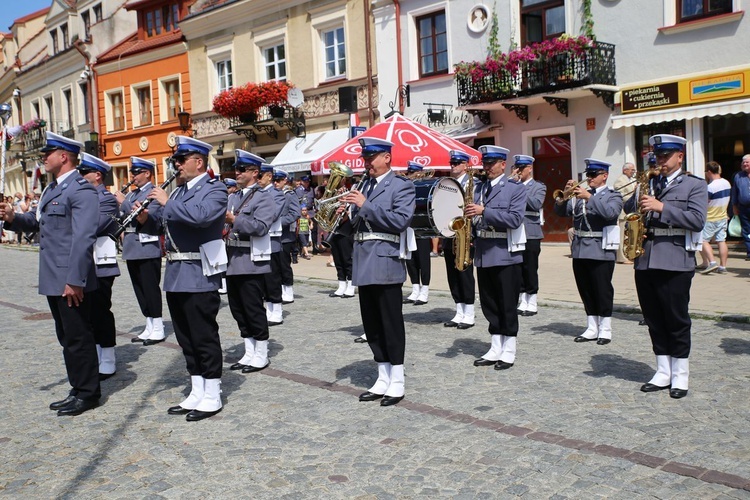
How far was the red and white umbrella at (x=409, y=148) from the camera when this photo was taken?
13.8m

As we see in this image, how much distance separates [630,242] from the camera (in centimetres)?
632

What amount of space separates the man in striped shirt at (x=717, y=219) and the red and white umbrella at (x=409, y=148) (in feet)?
12.7

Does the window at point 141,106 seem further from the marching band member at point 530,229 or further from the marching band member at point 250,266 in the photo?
the marching band member at point 250,266

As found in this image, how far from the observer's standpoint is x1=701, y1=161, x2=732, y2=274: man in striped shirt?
12.6 metres

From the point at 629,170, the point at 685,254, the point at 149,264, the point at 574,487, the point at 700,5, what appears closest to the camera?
the point at 574,487

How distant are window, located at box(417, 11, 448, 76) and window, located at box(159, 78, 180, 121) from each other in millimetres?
11788

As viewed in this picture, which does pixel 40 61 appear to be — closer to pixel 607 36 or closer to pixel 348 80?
pixel 348 80

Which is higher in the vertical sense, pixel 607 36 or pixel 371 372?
pixel 607 36

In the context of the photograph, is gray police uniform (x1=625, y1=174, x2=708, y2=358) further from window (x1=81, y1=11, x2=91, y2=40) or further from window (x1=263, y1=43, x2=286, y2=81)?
window (x1=81, y1=11, x2=91, y2=40)

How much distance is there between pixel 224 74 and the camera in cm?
2666

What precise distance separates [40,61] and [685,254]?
3827 cm

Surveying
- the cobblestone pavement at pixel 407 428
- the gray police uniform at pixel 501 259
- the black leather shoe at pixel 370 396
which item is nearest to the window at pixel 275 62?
the cobblestone pavement at pixel 407 428

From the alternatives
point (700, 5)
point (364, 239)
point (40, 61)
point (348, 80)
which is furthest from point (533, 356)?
point (40, 61)

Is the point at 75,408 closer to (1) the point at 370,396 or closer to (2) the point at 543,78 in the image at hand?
(1) the point at 370,396
